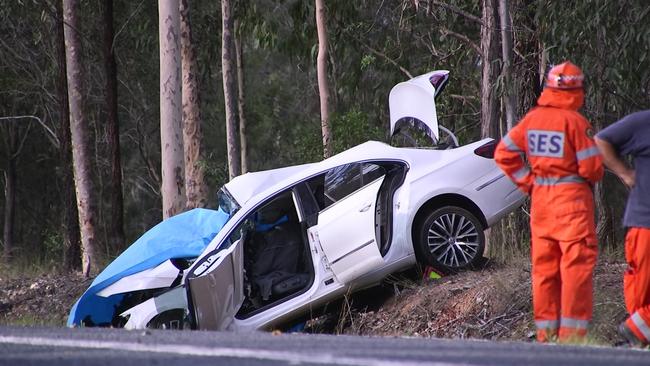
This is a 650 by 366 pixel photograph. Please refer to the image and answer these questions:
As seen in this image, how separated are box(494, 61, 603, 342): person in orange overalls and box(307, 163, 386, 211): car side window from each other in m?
3.52

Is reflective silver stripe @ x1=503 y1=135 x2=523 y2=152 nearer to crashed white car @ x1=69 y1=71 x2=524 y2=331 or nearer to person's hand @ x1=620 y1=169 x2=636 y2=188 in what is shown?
person's hand @ x1=620 y1=169 x2=636 y2=188

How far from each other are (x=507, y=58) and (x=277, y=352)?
1176cm

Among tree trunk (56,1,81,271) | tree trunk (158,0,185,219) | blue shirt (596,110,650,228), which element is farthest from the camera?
tree trunk (56,1,81,271)

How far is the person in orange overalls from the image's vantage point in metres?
7.16

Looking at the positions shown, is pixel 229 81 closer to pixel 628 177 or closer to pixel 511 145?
pixel 511 145

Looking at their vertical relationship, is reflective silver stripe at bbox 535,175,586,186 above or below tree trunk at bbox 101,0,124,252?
above

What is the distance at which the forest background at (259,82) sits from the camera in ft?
56.5

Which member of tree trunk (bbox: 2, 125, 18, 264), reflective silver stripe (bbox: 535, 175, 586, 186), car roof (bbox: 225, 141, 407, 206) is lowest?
tree trunk (bbox: 2, 125, 18, 264)

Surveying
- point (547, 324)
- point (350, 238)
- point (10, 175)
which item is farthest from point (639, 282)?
point (10, 175)

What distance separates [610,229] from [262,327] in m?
9.05

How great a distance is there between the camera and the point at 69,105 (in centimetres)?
2120

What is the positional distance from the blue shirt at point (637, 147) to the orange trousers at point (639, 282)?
0.29 feet

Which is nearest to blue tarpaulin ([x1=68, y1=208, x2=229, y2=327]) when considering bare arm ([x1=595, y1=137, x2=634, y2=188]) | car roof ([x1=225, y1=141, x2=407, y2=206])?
car roof ([x1=225, y1=141, x2=407, y2=206])

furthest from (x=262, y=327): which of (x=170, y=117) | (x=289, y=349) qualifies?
(x=170, y=117)
